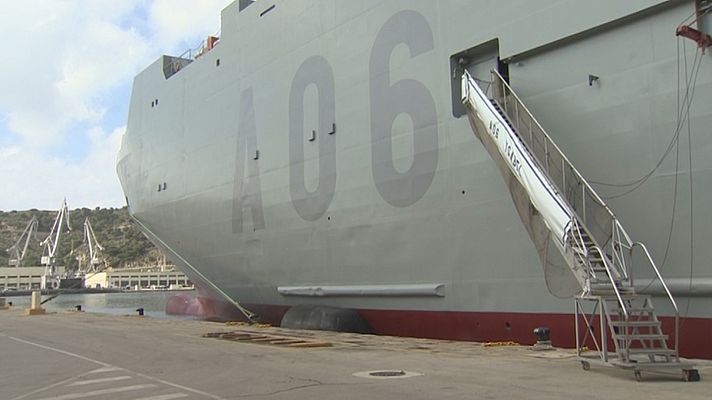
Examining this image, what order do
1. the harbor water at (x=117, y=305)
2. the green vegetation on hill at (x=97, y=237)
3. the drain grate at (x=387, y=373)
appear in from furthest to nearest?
the green vegetation on hill at (x=97, y=237)
the harbor water at (x=117, y=305)
the drain grate at (x=387, y=373)

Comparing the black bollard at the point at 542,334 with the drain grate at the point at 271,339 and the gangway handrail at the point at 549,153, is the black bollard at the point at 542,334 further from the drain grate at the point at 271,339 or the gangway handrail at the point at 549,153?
the drain grate at the point at 271,339

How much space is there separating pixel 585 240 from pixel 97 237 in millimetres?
142046

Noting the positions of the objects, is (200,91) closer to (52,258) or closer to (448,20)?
(448,20)

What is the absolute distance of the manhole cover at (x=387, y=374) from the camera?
6.96 meters

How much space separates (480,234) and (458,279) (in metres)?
0.91

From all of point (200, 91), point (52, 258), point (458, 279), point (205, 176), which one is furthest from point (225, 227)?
point (52, 258)

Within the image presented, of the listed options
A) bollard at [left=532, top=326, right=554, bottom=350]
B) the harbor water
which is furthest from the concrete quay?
the harbor water

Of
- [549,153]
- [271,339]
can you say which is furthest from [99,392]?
[549,153]

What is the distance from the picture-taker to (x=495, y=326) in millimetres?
9875

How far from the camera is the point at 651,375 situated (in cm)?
654

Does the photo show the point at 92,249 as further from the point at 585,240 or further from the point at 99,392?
the point at 585,240

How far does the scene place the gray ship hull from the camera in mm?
7977

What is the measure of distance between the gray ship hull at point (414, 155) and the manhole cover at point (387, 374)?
9.54ft

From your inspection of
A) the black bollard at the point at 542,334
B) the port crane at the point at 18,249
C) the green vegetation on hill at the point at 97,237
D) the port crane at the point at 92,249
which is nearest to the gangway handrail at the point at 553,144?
the black bollard at the point at 542,334
